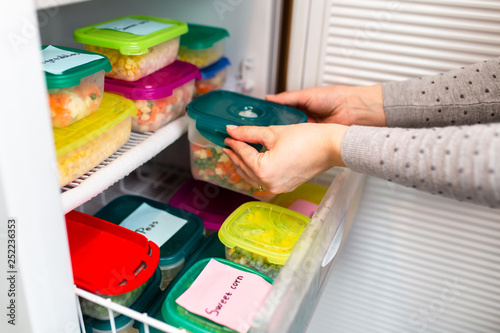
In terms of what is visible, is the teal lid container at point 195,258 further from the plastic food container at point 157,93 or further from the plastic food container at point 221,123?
the plastic food container at point 157,93

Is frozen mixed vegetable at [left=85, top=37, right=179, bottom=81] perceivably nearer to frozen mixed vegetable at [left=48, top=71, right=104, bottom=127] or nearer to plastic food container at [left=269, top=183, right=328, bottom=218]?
frozen mixed vegetable at [left=48, top=71, right=104, bottom=127]

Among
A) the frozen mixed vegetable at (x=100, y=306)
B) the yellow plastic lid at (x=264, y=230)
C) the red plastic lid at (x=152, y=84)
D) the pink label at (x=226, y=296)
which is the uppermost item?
the red plastic lid at (x=152, y=84)

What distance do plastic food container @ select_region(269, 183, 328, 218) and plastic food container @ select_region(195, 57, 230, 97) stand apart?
1.01 ft

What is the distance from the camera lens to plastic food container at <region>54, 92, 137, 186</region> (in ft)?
1.97

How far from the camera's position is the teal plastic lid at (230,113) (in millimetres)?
795

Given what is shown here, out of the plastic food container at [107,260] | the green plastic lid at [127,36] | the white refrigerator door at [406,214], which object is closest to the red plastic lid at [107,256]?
the plastic food container at [107,260]

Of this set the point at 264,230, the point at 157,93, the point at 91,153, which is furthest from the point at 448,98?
the point at 91,153

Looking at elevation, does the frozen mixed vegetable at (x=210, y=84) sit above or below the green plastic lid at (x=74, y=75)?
below

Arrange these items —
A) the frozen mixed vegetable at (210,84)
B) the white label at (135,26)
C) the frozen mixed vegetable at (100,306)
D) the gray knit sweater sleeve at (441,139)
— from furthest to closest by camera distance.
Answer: the frozen mixed vegetable at (210,84)
the white label at (135,26)
the frozen mixed vegetable at (100,306)
the gray knit sweater sleeve at (441,139)

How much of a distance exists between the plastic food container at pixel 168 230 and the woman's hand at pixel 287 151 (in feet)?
0.71

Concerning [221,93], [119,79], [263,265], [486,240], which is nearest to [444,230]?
[486,240]

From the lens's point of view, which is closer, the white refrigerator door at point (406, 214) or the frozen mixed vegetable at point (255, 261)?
the frozen mixed vegetable at point (255, 261)

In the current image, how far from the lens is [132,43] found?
71 centimetres

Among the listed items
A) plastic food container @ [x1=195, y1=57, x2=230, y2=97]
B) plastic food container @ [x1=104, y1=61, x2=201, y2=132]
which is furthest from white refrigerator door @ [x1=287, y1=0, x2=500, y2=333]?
plastic food container @ [x1=104, y1=61, x2=201, y2=132]
